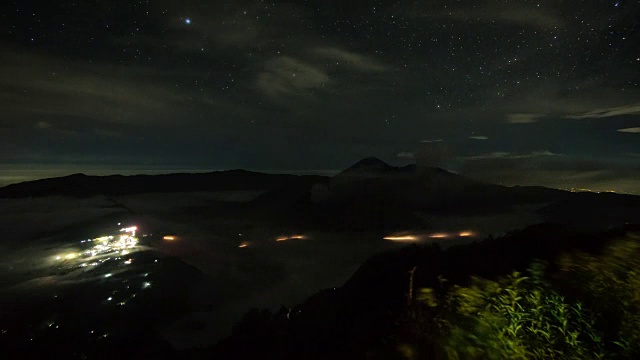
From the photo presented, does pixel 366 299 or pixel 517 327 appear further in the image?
pixel 366 299

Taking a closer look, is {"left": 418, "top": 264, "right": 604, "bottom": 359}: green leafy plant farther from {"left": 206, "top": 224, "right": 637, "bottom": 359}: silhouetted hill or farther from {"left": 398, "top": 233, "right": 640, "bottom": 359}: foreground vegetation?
{"left": 206, "top": 224, "right": 637, "bottom": 359}: silhouetted hill

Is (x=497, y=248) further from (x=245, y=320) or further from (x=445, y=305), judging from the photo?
(x=245, y=320)

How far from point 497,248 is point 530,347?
8285 centimetres

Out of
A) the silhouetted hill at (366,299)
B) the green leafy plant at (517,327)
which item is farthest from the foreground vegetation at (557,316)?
the silhouetted hill at (366,299)

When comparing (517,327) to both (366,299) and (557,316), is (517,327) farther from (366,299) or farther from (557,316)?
(366,299)

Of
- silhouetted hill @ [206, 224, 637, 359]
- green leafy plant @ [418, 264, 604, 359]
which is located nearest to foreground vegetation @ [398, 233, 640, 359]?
green leafy plant @ [418, 264, 604, 359]

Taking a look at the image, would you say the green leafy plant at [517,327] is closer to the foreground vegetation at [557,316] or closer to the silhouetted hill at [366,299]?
the foreground vegetation at [557,316]

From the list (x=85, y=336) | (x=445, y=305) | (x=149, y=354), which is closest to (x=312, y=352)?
(x=445, y=305)

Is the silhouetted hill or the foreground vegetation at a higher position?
the foreground vegetation

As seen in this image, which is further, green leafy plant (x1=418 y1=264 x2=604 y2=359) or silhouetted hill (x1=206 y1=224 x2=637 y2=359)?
silhouetted hill (x1=206 y1=224 x2=637 y2=359)

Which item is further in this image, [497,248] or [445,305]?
[497,248]

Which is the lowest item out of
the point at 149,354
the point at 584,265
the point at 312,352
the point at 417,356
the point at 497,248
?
the point at 149,354

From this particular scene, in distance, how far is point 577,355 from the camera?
156 inches

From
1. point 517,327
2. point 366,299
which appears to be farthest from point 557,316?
point 366,299
